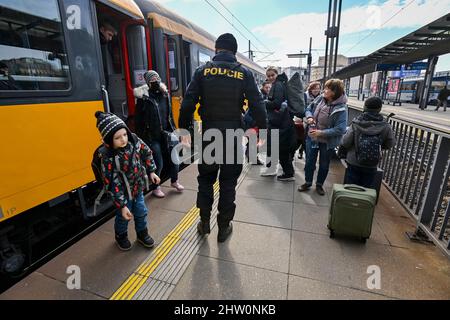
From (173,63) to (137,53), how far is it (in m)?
1.07

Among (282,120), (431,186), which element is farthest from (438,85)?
(431,186)

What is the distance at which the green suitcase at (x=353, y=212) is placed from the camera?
2619 millimetres

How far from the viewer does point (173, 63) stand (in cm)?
512

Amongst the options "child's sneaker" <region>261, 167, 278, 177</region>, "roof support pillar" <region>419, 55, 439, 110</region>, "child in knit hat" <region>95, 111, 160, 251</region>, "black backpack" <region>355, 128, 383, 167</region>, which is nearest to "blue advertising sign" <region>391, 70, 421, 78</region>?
"roof support pillar" <region>419, 55, 439, 110</region>

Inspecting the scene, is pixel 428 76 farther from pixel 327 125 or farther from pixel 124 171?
pixel 124 171

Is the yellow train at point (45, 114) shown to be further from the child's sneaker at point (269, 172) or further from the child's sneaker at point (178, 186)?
the child's sneaker at point (269, 172)

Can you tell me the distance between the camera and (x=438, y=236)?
2564 mm

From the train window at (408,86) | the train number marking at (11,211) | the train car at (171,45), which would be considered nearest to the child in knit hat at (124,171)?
the train number marking at (11,211)

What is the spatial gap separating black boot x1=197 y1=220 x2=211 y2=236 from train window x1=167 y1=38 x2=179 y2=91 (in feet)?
11.4

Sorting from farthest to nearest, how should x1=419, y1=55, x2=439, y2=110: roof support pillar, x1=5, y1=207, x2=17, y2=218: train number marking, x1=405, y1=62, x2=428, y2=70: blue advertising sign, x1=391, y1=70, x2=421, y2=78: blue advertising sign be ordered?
x1=391, y1=70, x2=421, y2=78: blue advertising sign
x1=405, y1=62, x2=428, y2=70: blue advertising sign
x1=419, y1=55, x2=439, y2=110: roof support pillar
x1=5, y1=207, x2=17, y2=218: train number marking

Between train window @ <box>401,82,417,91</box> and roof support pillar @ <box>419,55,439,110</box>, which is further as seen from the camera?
train window @ <box>401,82,417,91</box>

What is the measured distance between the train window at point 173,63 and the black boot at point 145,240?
11.6ft

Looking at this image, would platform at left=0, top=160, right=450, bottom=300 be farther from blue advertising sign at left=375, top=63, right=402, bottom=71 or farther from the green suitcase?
blue advertising sign at left=375, top=63, right=402, bottom=71

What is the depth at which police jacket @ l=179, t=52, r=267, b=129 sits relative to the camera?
2.46m
